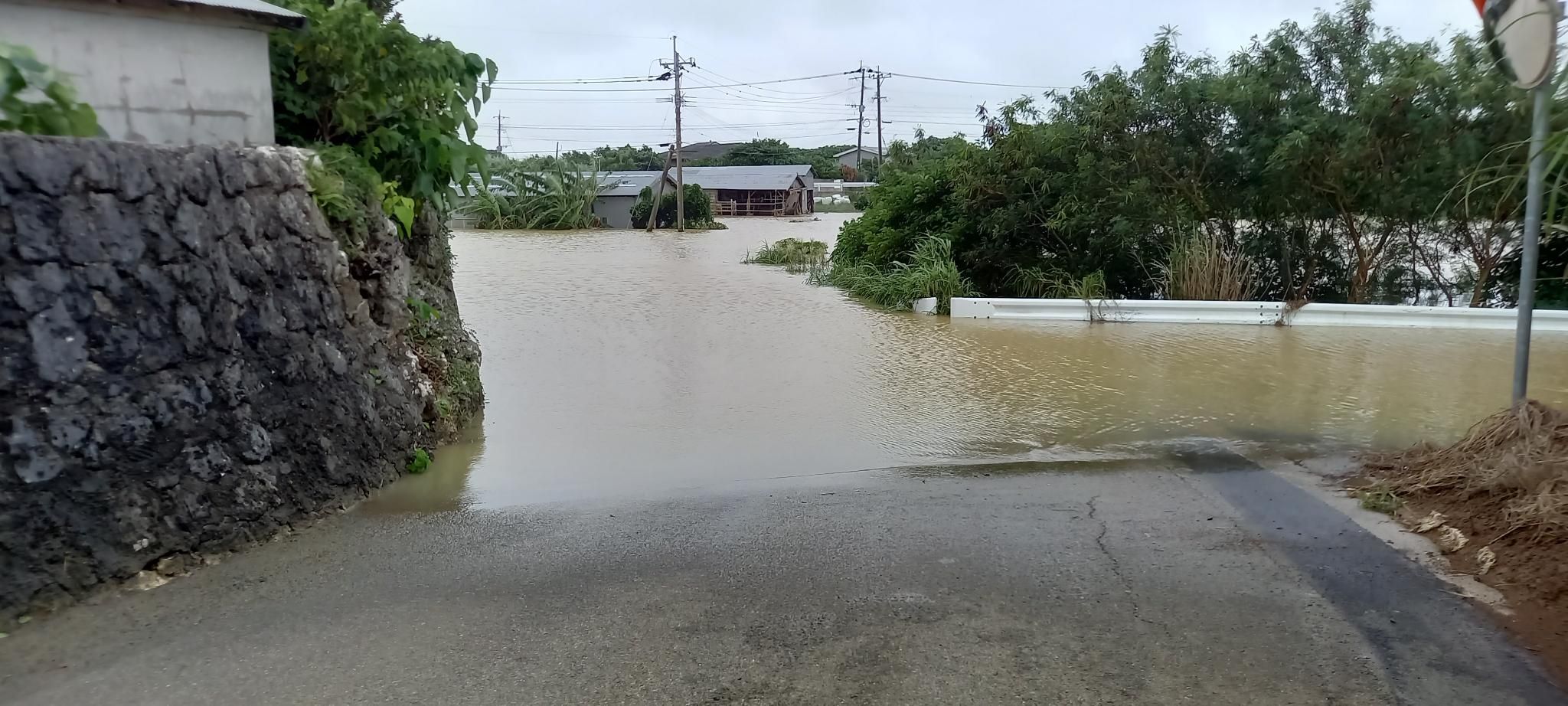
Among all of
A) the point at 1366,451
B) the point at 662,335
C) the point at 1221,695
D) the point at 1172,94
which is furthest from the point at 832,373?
the point at 1221,695

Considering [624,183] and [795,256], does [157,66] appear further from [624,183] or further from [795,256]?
[624,183]

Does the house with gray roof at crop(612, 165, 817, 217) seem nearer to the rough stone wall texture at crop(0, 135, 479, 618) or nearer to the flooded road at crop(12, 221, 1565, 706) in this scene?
the flooded road at crop(12, 221, 1565, 706)

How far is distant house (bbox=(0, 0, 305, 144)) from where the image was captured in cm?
480

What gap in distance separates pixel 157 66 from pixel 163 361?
1.56 meters

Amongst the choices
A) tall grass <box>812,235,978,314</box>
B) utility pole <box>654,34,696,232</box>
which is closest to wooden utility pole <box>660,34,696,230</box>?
utility pole <box>654,34,696,232</box>

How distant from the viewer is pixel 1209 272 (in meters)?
14.2

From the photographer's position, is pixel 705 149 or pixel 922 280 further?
pixel 705 149

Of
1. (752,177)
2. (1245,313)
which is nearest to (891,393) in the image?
(1245,313)

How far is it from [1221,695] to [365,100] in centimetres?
543

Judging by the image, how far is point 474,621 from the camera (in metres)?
4.14

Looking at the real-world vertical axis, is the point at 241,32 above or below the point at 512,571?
above

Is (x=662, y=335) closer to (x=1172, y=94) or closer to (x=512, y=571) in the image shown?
(x=1172, y=94)

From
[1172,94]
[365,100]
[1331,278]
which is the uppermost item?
[1172,94]

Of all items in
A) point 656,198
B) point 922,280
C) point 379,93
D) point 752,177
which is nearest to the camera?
point 379,93
